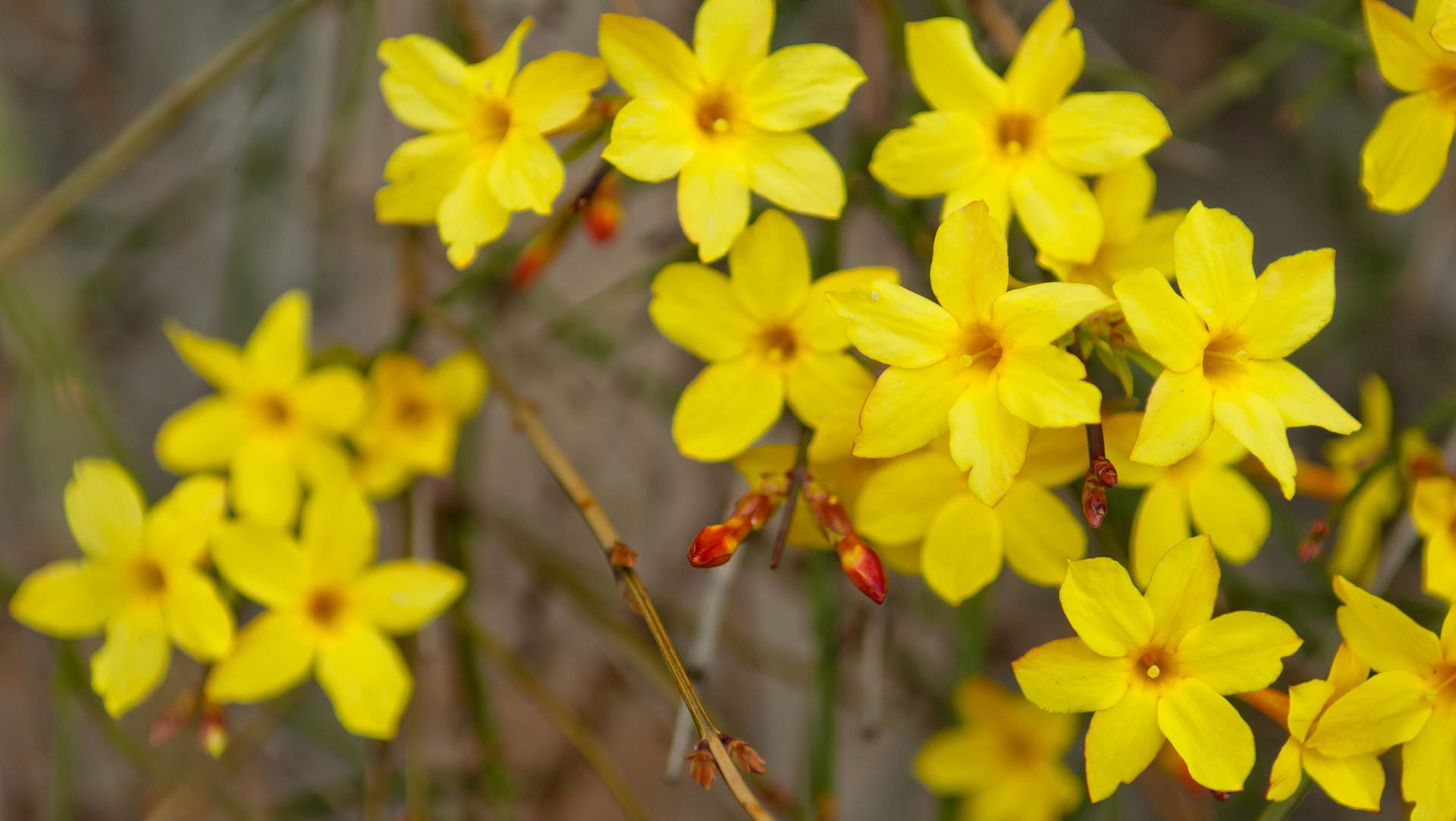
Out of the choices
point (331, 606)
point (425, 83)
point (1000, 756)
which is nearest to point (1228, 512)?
point (1000, 756)

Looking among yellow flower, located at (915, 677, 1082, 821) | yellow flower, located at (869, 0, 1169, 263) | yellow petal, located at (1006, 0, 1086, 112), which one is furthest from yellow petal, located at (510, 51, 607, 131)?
yellow flower, located at (915, 677, 1082, 821)

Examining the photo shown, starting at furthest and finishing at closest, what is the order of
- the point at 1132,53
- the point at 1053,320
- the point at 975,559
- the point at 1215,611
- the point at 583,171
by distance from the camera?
the point at 583,171, the point at 1132,53, the point at 1215,611, the point at 975,559, the point at 1053,320

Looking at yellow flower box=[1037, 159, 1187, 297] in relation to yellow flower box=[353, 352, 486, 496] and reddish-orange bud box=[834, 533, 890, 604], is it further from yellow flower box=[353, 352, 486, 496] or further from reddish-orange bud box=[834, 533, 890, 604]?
yellow flower box=[353, 352, 486, 496]

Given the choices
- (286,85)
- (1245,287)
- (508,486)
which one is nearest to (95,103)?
(286,85)

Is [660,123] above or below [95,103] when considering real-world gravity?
below

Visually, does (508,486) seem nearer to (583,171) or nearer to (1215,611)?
(583,171)

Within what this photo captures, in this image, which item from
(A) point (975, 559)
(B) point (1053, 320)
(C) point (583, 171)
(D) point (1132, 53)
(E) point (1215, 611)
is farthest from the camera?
(C) point (583, 171)

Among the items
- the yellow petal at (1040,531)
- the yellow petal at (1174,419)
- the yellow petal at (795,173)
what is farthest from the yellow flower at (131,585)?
the yellow petal at (1174,419)
